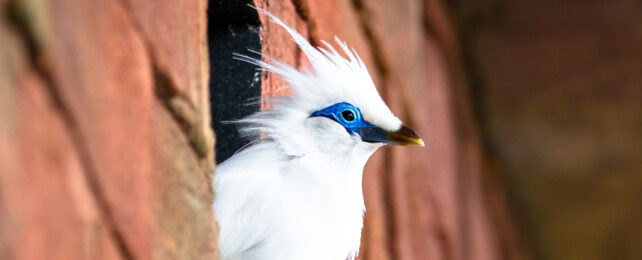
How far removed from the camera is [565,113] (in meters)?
4.46

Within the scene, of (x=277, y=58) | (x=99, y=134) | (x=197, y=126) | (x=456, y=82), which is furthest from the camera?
(x=456, y=82)

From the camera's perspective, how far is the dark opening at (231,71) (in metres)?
2.25

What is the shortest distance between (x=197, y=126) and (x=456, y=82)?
2.93 meters

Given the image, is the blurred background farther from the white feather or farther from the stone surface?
the white feather

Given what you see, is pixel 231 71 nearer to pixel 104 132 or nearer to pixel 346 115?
pixel 346 115

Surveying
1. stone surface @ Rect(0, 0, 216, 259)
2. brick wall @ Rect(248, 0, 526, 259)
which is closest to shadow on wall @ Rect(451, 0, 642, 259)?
brick wall @ Rect(248, 0, 526, 259)

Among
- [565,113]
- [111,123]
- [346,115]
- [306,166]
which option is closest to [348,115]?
[346,115]

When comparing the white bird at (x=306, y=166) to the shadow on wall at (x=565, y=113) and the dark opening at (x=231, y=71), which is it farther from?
the shadow on wall at (x=565, y=113)

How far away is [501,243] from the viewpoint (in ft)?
16.2

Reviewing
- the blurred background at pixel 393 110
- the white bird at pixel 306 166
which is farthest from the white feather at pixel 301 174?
the blurred background at pixel 393 110

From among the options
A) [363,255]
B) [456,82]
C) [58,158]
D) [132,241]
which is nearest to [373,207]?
[363,255]

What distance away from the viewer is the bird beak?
6.81 feet

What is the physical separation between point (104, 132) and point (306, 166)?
2.51ft

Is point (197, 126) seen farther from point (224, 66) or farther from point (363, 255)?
point (363, 255)
